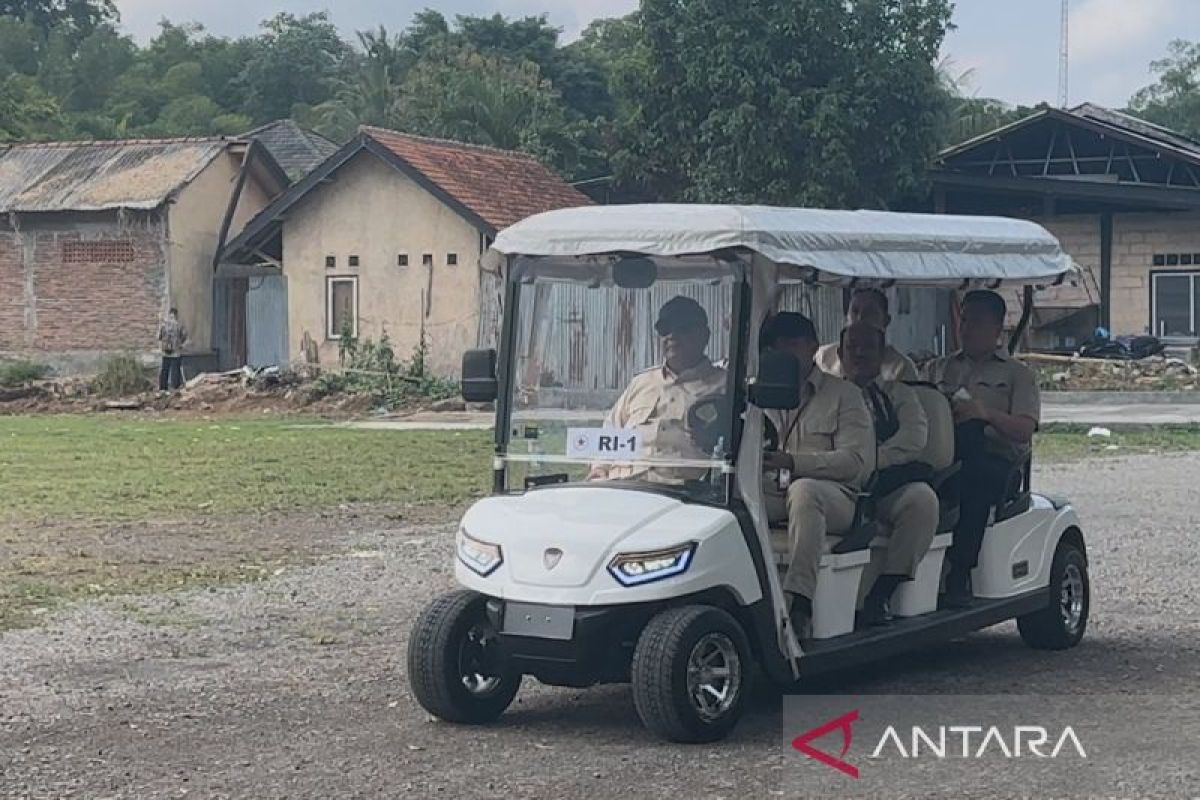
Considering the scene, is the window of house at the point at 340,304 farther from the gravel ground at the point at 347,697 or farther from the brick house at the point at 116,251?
the gravel ground at the point at 347,697

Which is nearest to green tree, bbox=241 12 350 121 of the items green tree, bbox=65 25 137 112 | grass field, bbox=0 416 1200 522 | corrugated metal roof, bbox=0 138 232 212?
green tree, bbox=65 25 137 112

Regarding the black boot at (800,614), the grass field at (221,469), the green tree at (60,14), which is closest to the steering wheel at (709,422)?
the black boot at (800,614)

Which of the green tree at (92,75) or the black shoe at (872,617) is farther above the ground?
the green tree at (92,75)

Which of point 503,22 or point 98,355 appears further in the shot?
point 503,22

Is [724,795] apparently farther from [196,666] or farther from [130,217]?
[130,217]

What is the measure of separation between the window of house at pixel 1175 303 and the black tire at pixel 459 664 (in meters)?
31.6

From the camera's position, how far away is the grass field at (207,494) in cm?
1281

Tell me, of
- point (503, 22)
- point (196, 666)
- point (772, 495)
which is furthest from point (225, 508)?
point (503, 22)

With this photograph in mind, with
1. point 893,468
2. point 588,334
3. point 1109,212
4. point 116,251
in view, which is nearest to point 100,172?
point 116,251

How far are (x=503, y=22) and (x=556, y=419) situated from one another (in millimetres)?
55651

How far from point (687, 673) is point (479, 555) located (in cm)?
106

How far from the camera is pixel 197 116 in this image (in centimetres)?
6544

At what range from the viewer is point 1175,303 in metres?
37.5

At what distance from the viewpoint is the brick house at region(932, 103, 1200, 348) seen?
3675 cm
